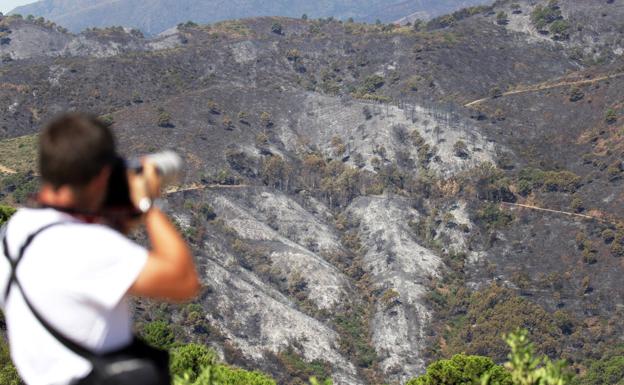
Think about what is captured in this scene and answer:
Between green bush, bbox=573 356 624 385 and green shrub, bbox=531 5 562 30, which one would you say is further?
green shrub, bbox=531 5 562 30

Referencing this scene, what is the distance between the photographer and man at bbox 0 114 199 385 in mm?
3904

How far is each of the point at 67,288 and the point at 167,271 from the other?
0.57 meters

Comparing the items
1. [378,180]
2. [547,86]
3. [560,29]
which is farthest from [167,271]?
[560,29]

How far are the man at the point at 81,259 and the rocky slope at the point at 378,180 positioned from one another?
6364 centimetres

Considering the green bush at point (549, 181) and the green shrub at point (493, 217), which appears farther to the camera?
the green bush at point (549, 181)

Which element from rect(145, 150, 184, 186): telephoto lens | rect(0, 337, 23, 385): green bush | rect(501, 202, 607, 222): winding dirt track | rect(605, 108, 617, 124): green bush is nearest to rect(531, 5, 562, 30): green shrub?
rect(605, 108, 617, 124): green bush

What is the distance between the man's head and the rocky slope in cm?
6396

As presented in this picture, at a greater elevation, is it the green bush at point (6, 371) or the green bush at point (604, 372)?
the green bush at point (6, 371)

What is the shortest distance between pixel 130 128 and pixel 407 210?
1741 inches

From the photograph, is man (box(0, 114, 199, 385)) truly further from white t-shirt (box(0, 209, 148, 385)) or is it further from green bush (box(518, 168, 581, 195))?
green bush (box(518, 168, 581, 195))

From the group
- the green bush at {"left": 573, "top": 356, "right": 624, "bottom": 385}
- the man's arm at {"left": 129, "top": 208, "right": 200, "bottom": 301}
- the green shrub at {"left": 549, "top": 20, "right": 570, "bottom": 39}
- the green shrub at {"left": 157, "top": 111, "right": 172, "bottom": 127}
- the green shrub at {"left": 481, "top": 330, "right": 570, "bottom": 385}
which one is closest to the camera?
the man's arm at {"left": 129, "top": 208, "right": 200, "bottom": 301}

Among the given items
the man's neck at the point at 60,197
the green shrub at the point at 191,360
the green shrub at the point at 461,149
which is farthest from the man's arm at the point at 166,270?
the green shrub at the point at 461,149

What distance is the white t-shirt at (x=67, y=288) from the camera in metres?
3.91

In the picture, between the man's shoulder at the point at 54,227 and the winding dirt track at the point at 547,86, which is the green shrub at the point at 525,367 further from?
the winding dirt track at the point at 547,86
